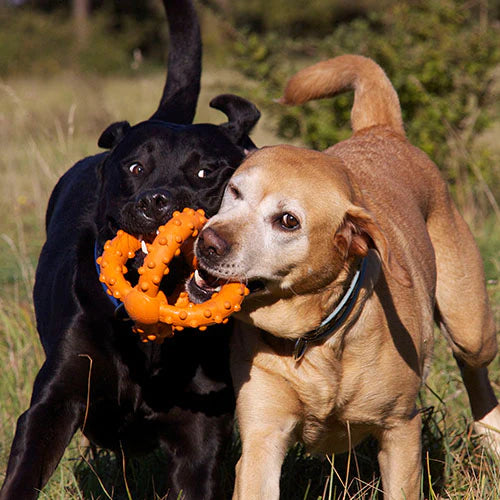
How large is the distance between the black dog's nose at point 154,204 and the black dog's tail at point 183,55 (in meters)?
1.68

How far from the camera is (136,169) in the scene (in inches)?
134

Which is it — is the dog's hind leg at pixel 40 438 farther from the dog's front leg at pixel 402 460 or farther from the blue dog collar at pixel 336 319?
the dog's front leg at pixel 402 460

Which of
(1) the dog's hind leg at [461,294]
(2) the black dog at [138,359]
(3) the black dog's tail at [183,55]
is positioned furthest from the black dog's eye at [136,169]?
(1) the dog's hind leg at [461,294]

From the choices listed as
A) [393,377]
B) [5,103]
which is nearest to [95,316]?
[393,377]

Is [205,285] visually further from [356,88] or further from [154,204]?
[356,88]

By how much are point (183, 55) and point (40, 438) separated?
8.26 feet

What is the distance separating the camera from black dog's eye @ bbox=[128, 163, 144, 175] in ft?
11.1

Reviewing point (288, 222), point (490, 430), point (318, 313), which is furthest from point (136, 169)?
point (490, 430)

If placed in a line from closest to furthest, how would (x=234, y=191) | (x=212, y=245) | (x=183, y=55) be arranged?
(x=212, y=245), (x=234, y=191), (x=183, y=55)

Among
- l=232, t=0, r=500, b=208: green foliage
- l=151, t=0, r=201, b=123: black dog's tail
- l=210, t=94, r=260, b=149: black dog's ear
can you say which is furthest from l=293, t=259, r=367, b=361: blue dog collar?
l=232, t=0, r=500, b=208: green foliage

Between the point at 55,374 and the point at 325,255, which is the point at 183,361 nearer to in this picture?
the point at 55,374

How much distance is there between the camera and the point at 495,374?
5023 millimetres

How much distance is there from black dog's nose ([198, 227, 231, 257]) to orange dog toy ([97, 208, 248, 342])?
0.20 feet

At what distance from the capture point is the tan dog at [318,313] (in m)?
3.07
